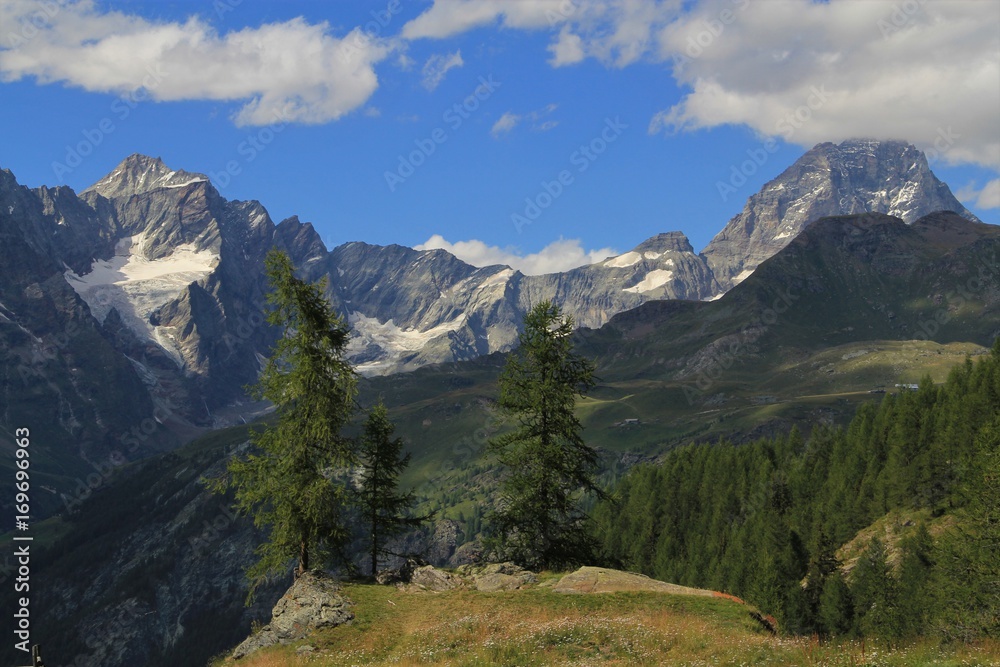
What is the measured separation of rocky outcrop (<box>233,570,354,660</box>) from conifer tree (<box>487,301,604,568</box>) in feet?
39.7

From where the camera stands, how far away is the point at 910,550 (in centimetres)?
8162

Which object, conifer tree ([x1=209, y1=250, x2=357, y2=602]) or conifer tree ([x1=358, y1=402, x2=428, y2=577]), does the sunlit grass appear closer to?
conifer tree ([x1=209, y1=250, x2=357, y2=602])

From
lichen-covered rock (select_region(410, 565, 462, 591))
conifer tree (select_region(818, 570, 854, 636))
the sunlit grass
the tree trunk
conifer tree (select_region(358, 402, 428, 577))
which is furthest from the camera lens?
conifer tree (select_region(818, 570, 854, 636))

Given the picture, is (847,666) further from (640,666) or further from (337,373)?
(337,373)

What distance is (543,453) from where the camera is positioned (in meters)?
43.9

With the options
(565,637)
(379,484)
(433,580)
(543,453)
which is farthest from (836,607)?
(565,637)

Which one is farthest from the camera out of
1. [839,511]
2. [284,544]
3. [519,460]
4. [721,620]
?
[839,511]

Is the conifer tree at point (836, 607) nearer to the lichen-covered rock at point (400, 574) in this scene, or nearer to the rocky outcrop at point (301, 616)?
the lichen-covered rock at point (400, 574)

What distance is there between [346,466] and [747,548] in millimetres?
86388

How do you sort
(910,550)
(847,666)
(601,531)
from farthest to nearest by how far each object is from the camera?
(601,531) < (910,550) < (847,666)

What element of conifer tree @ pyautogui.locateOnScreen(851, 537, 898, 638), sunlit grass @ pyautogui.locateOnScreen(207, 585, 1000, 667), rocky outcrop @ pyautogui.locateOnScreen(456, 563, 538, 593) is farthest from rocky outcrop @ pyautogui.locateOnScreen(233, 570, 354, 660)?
conifer tree @ pyautogui.locateOnScreen(851, 537, 898, 638)

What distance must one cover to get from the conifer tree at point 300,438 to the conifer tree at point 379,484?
4348mm

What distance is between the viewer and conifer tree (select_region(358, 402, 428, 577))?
151ft

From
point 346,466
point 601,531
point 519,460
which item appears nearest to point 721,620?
point 519,460
